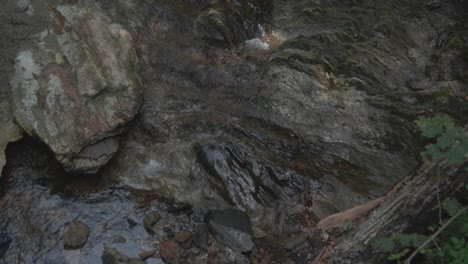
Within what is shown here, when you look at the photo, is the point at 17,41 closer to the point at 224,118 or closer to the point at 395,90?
the point at 224,118

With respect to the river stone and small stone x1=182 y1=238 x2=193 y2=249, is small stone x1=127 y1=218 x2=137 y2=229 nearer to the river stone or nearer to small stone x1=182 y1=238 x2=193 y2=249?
small stone x1=182 y1=238 x2=193 y2=249

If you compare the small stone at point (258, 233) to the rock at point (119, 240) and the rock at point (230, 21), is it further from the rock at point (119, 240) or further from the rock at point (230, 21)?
the rock at point (230, 21)

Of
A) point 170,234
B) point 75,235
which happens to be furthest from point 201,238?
point 75,235

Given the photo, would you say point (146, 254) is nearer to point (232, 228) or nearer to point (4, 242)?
point (232, 228)

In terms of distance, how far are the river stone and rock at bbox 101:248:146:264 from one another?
4.16ft

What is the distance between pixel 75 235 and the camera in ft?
15.7

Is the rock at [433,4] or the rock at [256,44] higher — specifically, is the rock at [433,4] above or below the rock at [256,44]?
above

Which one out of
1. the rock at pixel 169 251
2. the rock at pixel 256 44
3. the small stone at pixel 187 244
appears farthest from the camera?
the rock at pixel 256 44

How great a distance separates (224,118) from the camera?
6.36m

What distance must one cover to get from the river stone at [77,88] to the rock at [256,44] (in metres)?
2.55

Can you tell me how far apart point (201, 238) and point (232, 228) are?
0.40m

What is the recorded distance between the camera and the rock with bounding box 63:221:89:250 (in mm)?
4750

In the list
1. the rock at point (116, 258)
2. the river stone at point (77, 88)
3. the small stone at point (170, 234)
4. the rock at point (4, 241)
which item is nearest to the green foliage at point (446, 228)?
the small stone at point (170, 234)

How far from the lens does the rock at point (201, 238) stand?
485 centimetres
